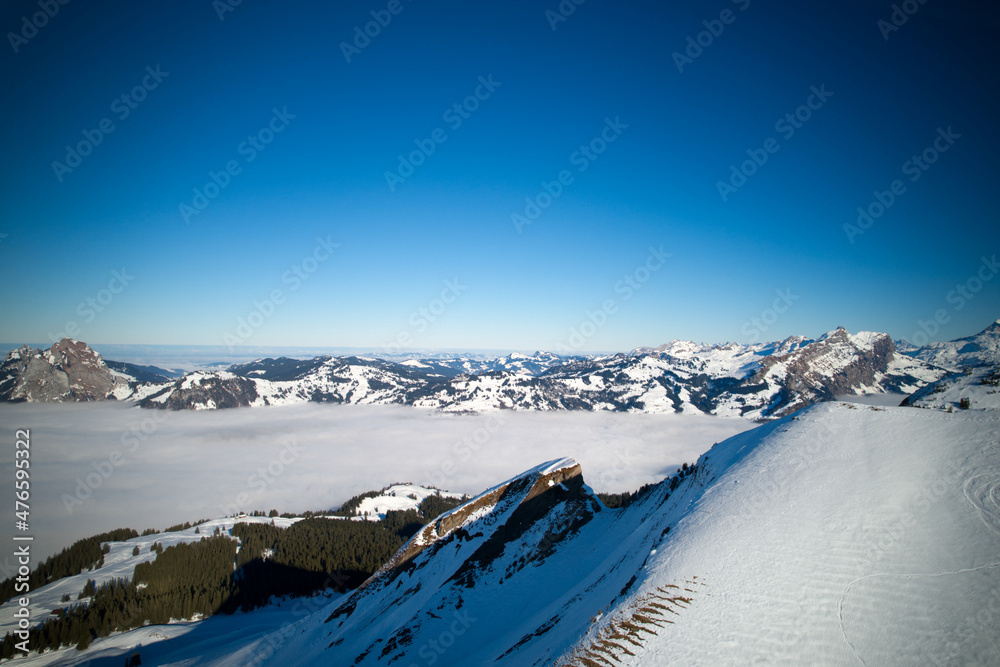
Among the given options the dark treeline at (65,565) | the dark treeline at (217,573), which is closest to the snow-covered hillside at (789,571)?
the dark treeline at (217,573)

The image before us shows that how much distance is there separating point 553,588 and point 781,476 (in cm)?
1970

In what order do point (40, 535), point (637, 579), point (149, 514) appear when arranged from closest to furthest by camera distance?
1. point (637, 579)
2. point (40, 535)
3. point (149, 514)

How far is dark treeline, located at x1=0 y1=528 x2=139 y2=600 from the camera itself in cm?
9494

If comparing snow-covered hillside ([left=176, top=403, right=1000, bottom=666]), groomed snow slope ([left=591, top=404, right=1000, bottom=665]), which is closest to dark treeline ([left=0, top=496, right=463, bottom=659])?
snow-covered hillside ([left=176, top=403, right=1000, bottom=666])

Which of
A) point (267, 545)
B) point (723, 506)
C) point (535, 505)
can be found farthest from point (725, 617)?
point (267, 545)

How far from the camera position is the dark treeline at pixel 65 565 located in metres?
94.9

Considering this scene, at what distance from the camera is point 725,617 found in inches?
472

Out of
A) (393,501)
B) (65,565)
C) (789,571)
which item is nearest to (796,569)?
(789,571)

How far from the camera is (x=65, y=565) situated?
10406 cm

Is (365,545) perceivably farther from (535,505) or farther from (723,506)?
(723,506)

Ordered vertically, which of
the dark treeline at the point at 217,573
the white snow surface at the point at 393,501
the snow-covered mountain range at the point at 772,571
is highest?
the snow-covered mountain range at the point at 772,571

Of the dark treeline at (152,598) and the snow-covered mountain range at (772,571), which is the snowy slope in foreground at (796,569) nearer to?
the snow-covered mountain range at (772,571)

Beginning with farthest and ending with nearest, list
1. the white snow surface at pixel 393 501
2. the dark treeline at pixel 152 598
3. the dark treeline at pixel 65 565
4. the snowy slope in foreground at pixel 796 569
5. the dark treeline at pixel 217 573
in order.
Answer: the white snow surface at pixel 393 501, the dark treeline at pixel 65 565, the dark treeline at pixel 217 573, the dark treeline at pixel 152 598, the snowy slope in foreground at pixel 796 569

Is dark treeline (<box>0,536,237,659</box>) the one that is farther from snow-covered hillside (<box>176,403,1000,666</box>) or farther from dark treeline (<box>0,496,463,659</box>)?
snow-covered hillside (<box>176,403,1000,666</box>)
